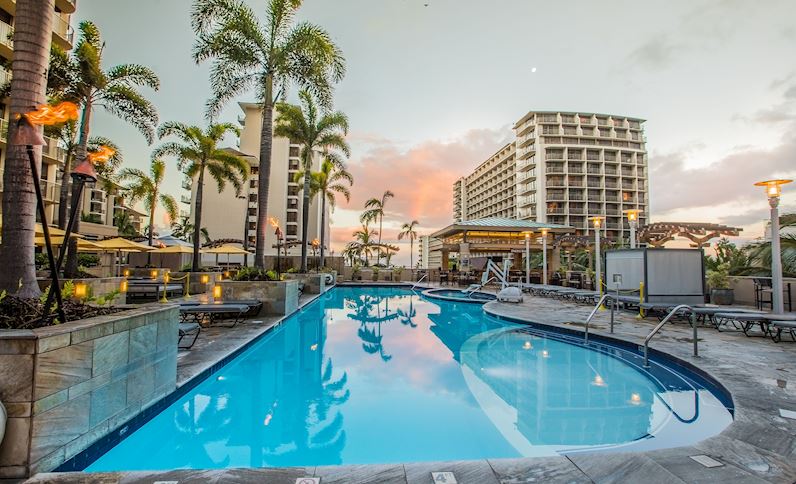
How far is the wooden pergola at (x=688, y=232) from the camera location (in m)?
14.8

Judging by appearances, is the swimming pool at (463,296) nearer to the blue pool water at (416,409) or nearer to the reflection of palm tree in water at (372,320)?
the reflection of palm tree in water at (372,320)

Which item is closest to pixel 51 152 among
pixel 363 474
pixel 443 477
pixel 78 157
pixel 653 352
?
pixel 78 157

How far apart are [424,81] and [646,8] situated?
9140 mm

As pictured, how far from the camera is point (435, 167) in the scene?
29.4 metres

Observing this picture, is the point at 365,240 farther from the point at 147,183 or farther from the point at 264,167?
the point at 264,167

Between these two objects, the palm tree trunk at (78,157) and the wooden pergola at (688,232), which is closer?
the palm tree trunk at (78,157)

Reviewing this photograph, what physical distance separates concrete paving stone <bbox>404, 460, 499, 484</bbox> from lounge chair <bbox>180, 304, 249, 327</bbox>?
6.72 metres

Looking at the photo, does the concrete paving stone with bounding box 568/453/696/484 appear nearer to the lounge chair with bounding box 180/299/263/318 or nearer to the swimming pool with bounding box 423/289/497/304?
the lounge chair with bounding box 180/299/263/318

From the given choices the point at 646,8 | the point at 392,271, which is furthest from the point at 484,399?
the point at 392,271

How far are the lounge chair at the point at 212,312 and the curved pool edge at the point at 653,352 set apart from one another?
23.9 ft

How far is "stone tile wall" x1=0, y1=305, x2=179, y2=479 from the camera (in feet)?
7.52

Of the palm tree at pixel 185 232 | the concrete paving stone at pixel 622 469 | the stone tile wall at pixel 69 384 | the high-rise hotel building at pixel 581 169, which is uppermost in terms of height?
the high-rise hotel building at pixel 581 169

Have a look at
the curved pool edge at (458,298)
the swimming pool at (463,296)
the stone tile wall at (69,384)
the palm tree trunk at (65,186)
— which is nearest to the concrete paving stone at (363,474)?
the stone tile wall at (69,384)

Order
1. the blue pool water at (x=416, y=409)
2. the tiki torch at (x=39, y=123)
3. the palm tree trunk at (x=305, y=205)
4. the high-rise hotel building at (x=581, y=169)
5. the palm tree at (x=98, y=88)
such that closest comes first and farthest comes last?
the tiki torch at (x=39, y=123), the blue pool water at (x=416, y=409), the palm tree at (x=98, y=88), the palm tree trunk at (x=305, y=205), the high-rise hotel building at (x=581, y=169)
